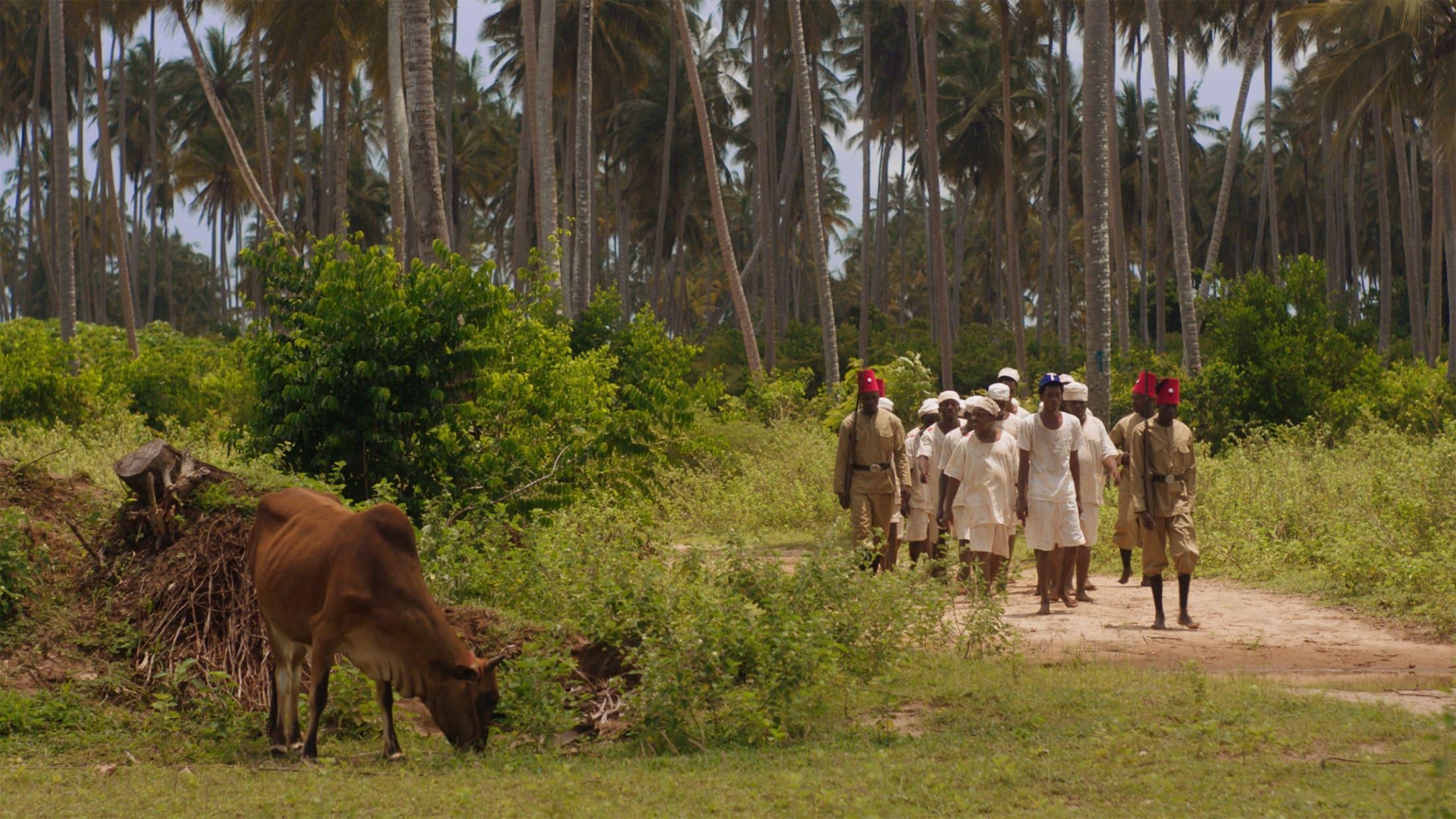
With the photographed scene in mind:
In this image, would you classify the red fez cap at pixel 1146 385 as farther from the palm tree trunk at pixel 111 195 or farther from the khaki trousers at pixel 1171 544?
the palm tree trunk at pixel 111 195

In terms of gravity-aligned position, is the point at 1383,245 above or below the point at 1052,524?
above

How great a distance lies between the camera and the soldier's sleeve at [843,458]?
11.3m

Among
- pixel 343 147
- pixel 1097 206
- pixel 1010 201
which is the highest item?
pixel 343 147

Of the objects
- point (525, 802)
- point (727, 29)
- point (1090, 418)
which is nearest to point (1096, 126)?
point (1090, 418)

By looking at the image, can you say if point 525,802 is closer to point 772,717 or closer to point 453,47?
point 772,717

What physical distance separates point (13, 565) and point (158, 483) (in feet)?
2.69

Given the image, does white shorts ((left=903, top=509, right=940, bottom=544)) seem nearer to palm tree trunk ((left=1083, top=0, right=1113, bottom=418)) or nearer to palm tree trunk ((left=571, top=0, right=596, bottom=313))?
palm tree trunk ((left=1083, top=0, right=1113, bottom=418))

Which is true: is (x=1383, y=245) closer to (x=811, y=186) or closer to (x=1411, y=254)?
(x=1411, y=254)

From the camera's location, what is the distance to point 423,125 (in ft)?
42.7

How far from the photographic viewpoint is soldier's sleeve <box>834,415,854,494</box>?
1132 centimetres

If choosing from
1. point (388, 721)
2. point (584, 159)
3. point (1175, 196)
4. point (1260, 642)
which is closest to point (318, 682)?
point (388, 721)

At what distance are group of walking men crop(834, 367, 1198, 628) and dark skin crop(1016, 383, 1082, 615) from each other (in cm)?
1

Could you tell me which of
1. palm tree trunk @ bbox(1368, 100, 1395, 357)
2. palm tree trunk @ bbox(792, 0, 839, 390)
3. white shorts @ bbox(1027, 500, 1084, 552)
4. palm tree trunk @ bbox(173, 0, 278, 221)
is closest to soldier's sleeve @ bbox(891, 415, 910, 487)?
white shorts @ bbox(1027, 500, 1084, 552)

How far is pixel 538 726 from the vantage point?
6152 mm
